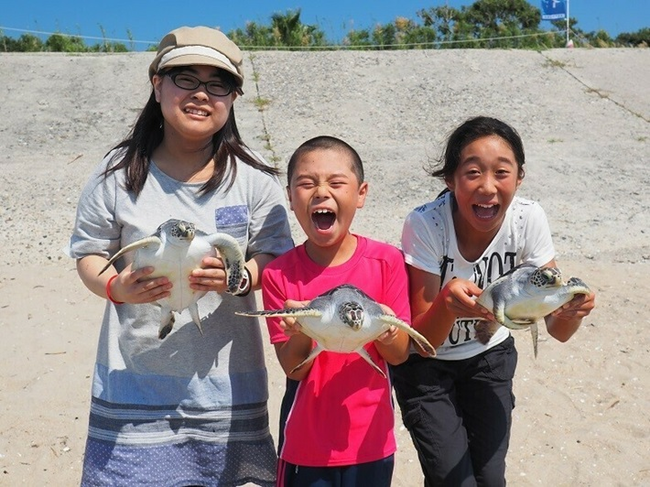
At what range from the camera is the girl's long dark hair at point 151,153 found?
1836 mm

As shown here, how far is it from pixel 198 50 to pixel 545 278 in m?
1.06

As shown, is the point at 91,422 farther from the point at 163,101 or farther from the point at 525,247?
the point at 525,247

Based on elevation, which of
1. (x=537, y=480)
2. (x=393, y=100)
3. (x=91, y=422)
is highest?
(x=393, y=100)

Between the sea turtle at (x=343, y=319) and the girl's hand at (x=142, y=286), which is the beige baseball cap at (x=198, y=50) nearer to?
the girl's hand at (x=142, y=286)

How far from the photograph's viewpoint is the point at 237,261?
1715mm

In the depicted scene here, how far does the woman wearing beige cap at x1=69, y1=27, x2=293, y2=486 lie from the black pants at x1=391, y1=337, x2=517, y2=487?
51cm

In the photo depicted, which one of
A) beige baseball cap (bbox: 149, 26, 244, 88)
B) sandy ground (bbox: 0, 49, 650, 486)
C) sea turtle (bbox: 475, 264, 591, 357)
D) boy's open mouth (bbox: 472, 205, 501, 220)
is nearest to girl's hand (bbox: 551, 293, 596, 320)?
sea turtle (bbox: 475, 264, 591, 357)

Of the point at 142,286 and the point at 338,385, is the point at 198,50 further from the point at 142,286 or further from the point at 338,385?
the point at 338,385

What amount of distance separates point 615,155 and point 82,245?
294 inches

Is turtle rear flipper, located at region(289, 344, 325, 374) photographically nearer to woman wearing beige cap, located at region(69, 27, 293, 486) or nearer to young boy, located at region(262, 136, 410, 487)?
young boy, located at region(262, 136, 410, 487)

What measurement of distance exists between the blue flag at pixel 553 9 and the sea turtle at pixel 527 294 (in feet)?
38.8

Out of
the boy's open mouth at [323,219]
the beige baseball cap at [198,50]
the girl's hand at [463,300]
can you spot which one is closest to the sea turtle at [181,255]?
the boy's open mouth at [323,219]

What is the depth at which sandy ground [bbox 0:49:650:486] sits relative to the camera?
328 cm

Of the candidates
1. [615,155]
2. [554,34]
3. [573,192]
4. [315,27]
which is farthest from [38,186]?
[554,34]
